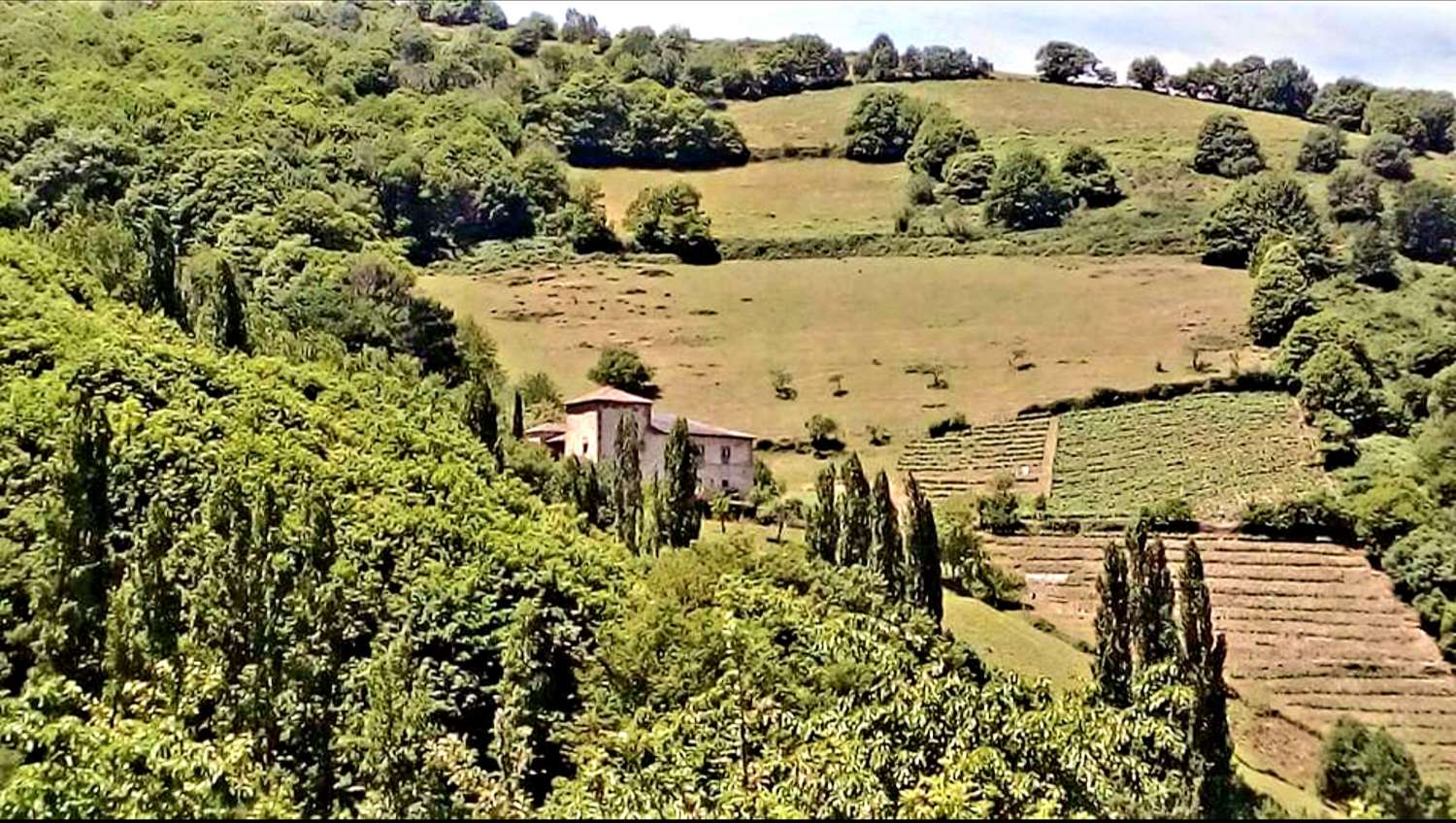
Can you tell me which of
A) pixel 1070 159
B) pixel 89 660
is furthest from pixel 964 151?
pixel 89 660

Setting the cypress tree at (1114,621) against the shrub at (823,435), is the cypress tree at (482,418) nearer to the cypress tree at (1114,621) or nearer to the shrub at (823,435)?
the cypress tree at (1114,621)

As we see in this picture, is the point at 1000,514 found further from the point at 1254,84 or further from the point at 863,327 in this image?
the point at 1254,84

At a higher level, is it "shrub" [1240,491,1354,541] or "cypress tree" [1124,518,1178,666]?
"cypress tree" [1124,518,1178,666]

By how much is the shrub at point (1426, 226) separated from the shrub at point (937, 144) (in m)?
31.3

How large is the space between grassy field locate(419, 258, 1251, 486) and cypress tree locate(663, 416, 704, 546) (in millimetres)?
18383

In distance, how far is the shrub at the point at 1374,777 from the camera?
32.0ft

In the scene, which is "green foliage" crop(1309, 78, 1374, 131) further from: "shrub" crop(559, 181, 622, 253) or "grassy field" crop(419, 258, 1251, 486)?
"shrub" crop(559, 181, 622, 253)

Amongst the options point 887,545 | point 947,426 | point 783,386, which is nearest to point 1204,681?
point 887,545

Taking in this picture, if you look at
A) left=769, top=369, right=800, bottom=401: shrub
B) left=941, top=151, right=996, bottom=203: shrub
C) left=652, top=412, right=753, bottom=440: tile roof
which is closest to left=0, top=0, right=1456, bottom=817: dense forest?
Result: left=941, top=151, right=996, bottom=203: shrub

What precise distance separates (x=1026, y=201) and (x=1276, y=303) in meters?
27.5

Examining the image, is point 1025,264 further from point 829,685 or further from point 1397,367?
point 829,685

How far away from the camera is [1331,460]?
66500mm

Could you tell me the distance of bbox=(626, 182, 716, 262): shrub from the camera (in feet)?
322

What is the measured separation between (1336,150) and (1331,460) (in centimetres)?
6037
